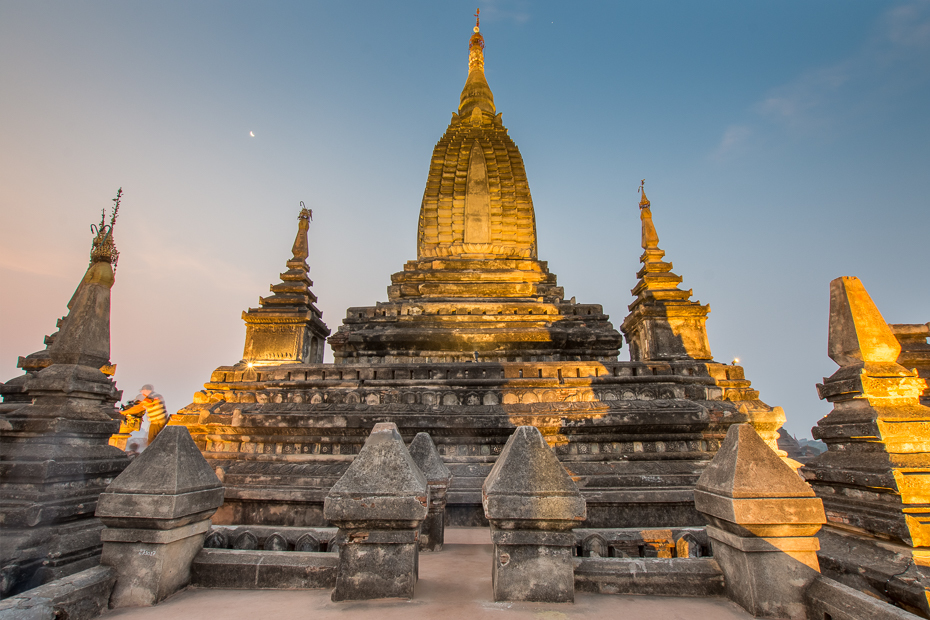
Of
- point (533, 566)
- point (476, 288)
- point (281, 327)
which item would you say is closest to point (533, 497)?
point (533, 566)

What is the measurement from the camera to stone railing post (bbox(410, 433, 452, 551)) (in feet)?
18.4

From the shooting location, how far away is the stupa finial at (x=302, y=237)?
21094 millimetres

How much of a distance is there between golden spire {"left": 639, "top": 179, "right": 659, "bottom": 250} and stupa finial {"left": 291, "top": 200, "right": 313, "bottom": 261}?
16326 millimetres

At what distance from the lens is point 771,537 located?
12.3 feet

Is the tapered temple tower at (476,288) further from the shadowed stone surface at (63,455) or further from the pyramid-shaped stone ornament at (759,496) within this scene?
the pyramid-shaped stone ornament at (759,496)

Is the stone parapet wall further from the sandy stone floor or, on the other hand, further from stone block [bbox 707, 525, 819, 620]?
stone block [bbox 707, 525, 819, 620]

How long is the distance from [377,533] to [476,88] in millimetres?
24919

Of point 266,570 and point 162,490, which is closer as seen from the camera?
point 162,490

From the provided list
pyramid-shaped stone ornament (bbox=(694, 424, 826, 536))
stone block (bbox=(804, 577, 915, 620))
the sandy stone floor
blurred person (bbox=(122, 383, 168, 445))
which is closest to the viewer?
stone block (bbox=(804, 577, 915, 620))

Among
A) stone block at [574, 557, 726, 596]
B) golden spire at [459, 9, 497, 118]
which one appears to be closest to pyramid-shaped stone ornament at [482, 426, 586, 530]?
stone block at [574, 557, 726, 596]

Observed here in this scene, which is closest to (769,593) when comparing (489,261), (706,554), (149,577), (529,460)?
(706,554)

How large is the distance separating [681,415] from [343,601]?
6.62 meters

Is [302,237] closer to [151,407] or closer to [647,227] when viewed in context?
[151,407]

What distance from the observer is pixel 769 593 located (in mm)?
3701
